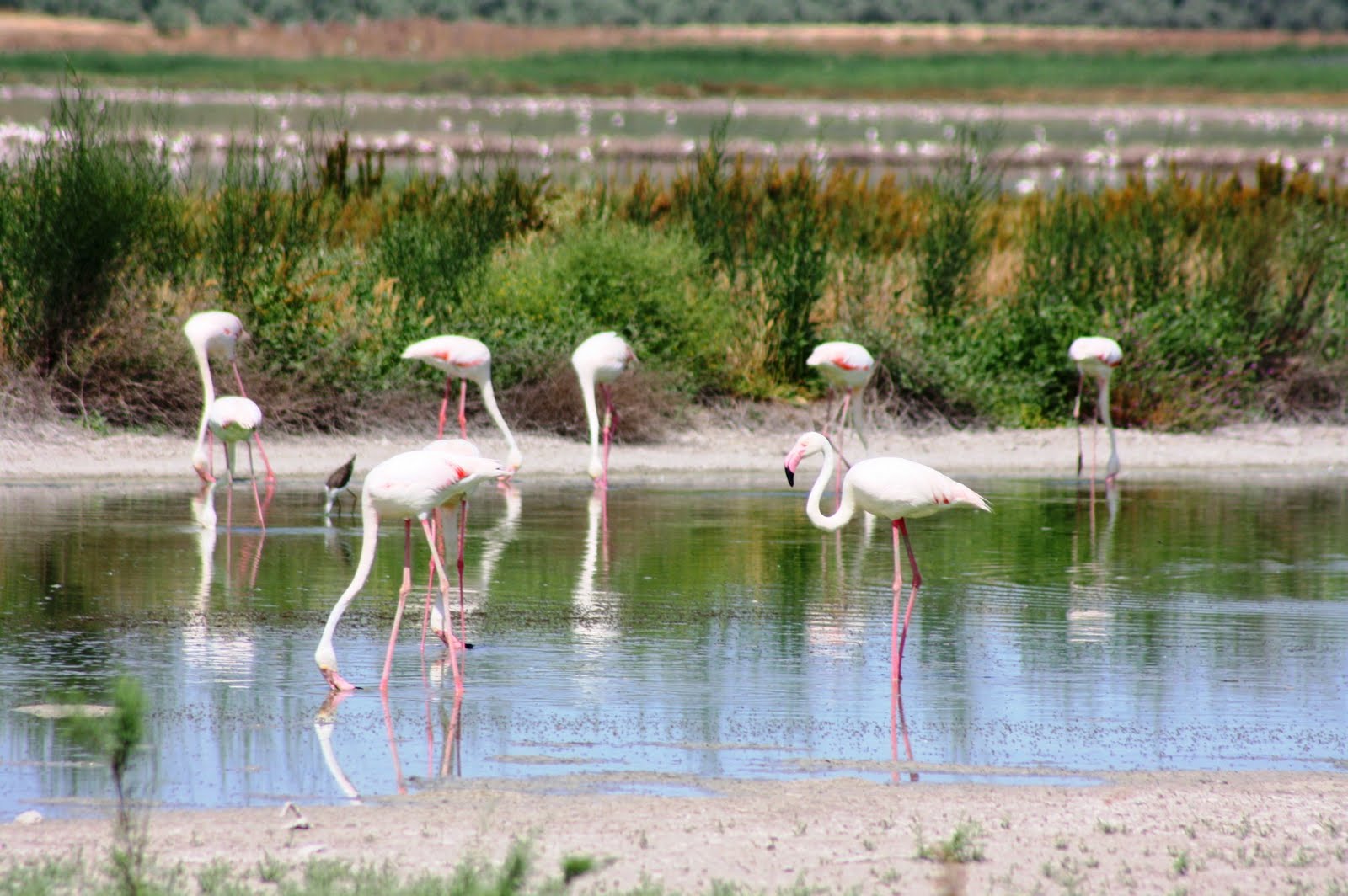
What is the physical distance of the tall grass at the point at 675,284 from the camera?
16891mm

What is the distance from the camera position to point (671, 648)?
9094 millimetres

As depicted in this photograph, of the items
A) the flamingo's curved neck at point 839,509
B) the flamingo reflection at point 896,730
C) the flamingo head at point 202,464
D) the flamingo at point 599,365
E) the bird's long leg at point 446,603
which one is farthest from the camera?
the flamingo at point 599,365

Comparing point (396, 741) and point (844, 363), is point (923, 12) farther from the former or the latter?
point (396, 741)

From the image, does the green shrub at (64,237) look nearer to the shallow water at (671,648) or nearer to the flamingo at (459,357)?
the shallow water at (671,648)

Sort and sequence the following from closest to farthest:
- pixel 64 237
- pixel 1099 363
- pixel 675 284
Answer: pixel 64 237 → pixel 1099 363 → pixel 675 284

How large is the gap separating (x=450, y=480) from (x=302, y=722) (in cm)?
146

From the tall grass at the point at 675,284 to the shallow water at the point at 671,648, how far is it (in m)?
3.21

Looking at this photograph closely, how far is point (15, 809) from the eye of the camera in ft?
20.4

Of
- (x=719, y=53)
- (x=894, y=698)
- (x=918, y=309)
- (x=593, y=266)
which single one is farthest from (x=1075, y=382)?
(x=719, y=53)

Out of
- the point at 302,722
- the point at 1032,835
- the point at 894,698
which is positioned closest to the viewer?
the point at 1032,835

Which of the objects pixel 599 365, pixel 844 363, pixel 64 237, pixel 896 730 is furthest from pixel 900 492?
pixel 64 237

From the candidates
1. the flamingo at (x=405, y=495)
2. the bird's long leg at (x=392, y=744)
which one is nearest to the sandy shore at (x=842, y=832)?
the bird's long leg at (x=392, y=744)

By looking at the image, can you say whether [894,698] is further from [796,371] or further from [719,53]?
[719,53]

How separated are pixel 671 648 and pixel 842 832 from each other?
3.05 metres
